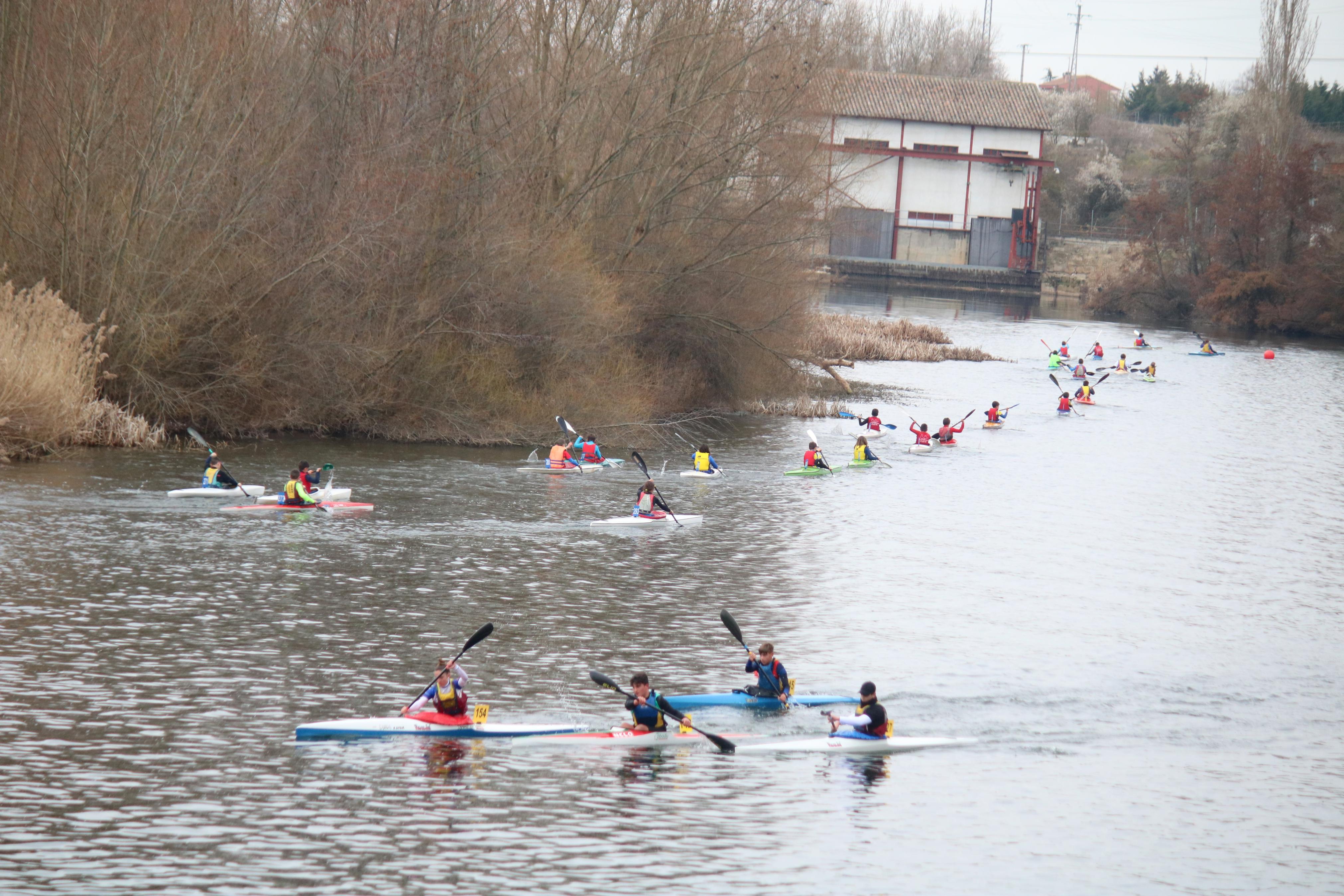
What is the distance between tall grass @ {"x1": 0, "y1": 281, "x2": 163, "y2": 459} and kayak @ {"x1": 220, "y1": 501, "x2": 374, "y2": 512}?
18.4ft

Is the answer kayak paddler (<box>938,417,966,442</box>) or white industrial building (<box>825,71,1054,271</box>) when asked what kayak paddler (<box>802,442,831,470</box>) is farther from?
white industrial building (<box>825,71,1054,271</box>)

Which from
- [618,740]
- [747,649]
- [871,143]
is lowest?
[618,740]

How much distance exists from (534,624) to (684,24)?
80.4ft

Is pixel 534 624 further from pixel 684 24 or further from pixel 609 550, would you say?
pixel 684 24

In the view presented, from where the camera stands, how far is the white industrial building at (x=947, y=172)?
96.2m

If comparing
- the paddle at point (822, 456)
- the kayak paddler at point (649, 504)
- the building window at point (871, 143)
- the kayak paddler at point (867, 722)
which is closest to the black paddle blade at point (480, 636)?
the kayak paddler at point (867, 722)

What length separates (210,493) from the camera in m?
24.8

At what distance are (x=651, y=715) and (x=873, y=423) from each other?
2446 centimetres

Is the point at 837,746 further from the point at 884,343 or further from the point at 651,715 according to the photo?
the point at 884,343

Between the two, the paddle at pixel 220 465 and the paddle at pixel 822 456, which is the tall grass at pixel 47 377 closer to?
the paddle at pixel 220 465

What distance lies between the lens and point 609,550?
24297mm

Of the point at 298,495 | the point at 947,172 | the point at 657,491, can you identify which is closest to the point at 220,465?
the point at 298,495

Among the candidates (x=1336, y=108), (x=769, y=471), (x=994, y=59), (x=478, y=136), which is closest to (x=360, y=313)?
(x=478, y=136)

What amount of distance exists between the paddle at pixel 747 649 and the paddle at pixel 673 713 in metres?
1.34
